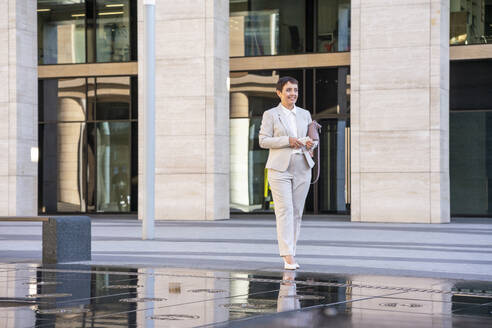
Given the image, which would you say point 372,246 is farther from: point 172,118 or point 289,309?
point 172,118

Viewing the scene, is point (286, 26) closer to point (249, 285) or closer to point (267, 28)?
point (267, 28)

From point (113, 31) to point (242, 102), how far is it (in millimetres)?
4880

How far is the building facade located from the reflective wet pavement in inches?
560

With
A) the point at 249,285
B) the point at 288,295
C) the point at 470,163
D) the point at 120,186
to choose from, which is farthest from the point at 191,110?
the point at 288,295

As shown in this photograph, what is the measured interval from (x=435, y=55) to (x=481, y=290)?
Answer: 15474 mm

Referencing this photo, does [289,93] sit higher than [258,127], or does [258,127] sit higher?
[258,127]

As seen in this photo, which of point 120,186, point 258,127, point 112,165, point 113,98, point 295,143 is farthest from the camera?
point 112,165

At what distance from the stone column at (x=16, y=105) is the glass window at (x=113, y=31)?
3074 mm

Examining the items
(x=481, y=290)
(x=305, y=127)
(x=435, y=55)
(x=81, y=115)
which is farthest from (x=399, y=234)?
(x=81, y=115)

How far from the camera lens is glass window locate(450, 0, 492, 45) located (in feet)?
82.2

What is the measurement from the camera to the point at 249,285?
8.01 metres

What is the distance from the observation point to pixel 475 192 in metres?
25.6

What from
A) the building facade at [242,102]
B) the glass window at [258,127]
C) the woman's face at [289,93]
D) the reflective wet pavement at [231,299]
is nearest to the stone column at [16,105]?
the building facade at [242,102]

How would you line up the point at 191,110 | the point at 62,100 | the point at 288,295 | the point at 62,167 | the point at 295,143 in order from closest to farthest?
the point at 288,295 < the point at 295,143 < the point at 191,110 < the point at 62,100 < the point at 62,167
